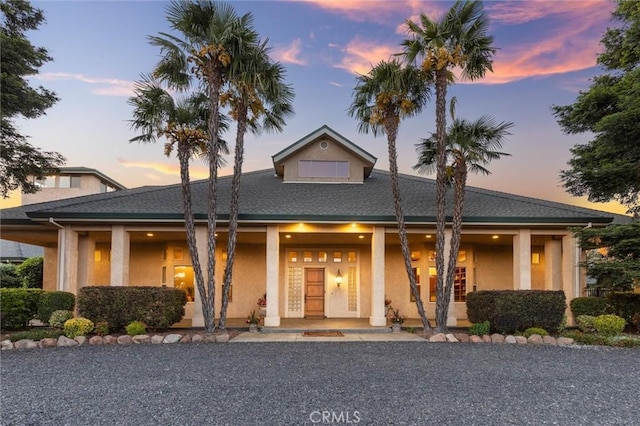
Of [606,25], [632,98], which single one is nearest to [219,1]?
[632,98]

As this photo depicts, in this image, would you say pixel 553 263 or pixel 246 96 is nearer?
pixel 246 96

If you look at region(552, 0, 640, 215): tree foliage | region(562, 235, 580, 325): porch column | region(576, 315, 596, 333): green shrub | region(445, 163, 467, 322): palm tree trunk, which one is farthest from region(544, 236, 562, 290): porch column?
region(445, 163, 467, 322): palm tree trunk

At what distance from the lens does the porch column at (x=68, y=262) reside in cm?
1294

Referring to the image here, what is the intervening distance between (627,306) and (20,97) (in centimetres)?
2053

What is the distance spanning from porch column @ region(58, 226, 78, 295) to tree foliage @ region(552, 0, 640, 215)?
1698 cm

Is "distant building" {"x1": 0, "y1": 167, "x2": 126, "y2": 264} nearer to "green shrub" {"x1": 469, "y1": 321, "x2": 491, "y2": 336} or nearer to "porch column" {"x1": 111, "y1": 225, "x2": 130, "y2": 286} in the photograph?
"porch column" {"x1": 111, "y1": 225, "x2": 130, "y2": 286}

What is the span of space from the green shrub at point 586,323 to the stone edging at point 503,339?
141 centimetres

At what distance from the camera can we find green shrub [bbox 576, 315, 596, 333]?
38.4ft

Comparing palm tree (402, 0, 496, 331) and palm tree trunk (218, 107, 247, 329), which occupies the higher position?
palm tree (402, 0, 496, 331)

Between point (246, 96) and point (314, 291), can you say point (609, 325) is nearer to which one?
point (314, 291)

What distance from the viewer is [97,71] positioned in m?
15.6

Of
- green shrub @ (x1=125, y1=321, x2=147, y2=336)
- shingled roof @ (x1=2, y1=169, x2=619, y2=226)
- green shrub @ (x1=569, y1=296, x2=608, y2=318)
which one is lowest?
green shrub @ (x1=125, y1=321, x2=147, y2=336)

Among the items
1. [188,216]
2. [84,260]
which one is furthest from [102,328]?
[188,216]

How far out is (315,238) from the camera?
1491 centimetres
